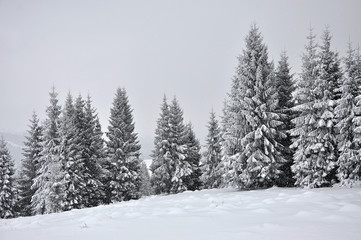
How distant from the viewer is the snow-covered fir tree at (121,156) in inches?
1159

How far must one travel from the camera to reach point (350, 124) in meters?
18.3

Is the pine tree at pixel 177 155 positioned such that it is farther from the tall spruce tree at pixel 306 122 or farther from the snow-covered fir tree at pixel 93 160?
the tall spruce tree at pixel 306 122

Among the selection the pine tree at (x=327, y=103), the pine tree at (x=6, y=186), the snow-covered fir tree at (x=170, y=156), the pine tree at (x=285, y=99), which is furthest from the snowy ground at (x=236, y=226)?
the pine tree at (x=6, y=186)

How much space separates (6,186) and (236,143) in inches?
1035

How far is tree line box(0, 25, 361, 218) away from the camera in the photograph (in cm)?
1909

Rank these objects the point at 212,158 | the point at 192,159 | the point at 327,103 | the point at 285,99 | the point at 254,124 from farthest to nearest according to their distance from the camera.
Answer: the point at 192,159
the point at 212,158
the point at 285,99
the point at 254,124
the point at 327,103

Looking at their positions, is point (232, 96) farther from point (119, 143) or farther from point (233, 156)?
point (119, 143)

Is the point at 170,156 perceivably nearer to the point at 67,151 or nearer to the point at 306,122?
the point at 67,151

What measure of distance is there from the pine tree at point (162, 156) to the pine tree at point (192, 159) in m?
2.82

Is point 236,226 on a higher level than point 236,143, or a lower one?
lower

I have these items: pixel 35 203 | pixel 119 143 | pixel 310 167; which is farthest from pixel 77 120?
pixel 310 167

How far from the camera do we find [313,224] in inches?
240

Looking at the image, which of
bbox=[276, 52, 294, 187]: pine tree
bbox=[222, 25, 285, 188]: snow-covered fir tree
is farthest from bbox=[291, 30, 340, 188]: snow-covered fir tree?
bbox=[276, 52, 294, 187]: pine tree

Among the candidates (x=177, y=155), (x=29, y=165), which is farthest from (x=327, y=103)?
(x=29, y=165)
